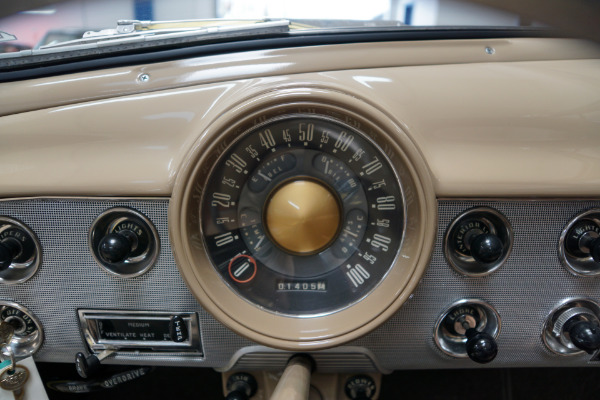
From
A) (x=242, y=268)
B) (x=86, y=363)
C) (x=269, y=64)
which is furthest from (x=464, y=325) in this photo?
(x=86, y=363)

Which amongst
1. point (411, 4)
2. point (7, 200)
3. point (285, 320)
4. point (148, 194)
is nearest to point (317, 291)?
point (285, 320)

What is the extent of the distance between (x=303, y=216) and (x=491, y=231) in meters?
0.54

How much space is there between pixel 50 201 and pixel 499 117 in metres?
1.20

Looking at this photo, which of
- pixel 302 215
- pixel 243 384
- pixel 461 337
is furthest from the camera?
pixel 243 384

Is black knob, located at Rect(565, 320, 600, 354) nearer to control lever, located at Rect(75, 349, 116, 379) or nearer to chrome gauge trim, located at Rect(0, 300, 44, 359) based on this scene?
control lever, located at Rect(75, 349, 116, 379)

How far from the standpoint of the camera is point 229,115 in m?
1.02

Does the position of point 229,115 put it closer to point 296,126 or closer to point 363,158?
point 296,126

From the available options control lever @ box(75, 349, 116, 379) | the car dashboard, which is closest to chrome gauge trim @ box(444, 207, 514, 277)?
the car dashboard

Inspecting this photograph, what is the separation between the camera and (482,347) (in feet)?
3.77

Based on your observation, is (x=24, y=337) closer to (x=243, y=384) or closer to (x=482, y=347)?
(x=243, y=384)

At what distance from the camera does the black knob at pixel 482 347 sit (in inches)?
45.1

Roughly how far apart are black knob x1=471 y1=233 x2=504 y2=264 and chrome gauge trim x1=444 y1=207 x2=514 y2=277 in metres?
0.07

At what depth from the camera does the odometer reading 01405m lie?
3.63 feet

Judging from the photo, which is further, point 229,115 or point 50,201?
point 50,201
